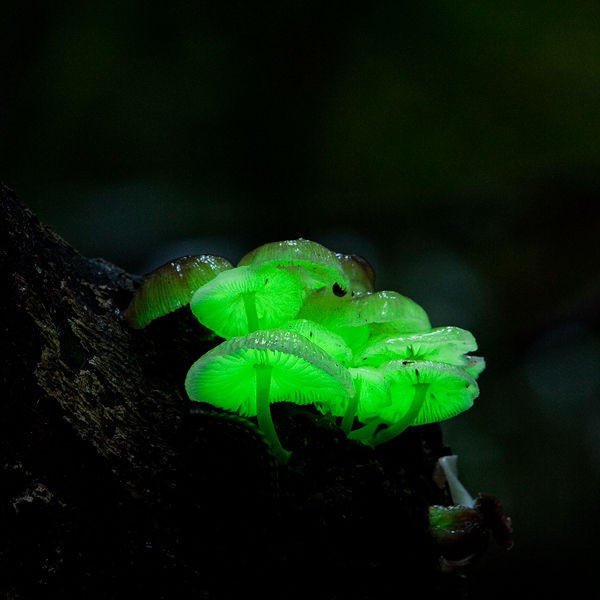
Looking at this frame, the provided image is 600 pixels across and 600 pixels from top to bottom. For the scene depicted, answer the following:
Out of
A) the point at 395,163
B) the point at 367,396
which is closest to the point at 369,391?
the point at 367,396

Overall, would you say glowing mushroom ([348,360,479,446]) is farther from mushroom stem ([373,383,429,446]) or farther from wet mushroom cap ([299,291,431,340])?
wet mushroom cap ([299,291,431,340])

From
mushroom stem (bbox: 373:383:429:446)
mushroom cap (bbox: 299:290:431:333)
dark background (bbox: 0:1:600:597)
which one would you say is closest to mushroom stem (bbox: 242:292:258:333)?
mushroom cap (bbox: 299:290:431:333)

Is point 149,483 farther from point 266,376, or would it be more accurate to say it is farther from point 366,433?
point 366,433

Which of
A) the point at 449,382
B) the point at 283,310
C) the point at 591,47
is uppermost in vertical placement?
the point at 591,47

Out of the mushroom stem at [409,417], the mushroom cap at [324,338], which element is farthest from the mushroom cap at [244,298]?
the mushroom stem at [409,417]

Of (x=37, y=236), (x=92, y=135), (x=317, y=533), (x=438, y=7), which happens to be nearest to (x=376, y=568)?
(x=317, y=533)

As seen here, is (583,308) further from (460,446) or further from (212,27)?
(212,27)

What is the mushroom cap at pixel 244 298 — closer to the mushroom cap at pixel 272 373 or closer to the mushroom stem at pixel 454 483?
the mushroom cap at pixel 272 373
